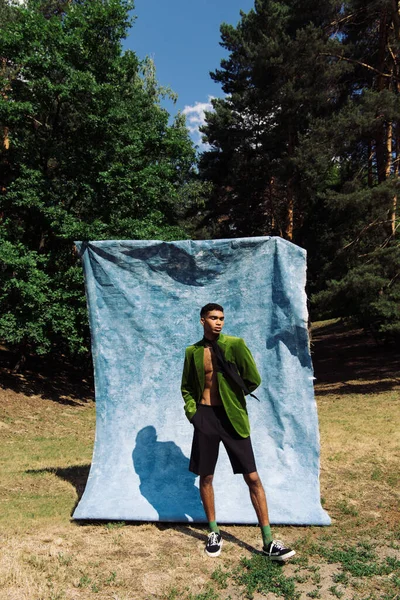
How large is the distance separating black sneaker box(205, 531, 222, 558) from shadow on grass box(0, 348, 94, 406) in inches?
411

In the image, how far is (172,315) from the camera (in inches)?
202

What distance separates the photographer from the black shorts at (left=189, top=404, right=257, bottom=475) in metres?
3.90

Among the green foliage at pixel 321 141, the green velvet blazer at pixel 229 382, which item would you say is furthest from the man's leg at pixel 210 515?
the green foliage at pixel 321 141

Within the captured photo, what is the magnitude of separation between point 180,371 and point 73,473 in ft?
7.80

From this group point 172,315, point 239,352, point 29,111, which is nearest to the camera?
→ point 239,352

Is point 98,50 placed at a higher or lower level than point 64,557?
higher

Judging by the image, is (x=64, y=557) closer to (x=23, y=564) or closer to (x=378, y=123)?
(x=23, y=564)

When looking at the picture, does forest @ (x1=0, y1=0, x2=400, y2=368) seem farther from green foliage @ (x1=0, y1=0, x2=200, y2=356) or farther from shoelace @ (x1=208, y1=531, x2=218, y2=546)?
shoelace @ (x1=208, y1=531, x2=218, y2=546)

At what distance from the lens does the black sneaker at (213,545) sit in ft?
12.6

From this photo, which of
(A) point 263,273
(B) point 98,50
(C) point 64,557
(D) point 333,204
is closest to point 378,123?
(D) point 333,204

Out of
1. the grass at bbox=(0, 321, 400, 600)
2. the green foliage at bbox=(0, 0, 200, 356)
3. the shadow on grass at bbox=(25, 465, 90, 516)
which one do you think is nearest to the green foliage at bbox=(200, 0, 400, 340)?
the green foliage at bbox=(0, 0, 200, 356)

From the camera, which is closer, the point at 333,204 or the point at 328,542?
the point at 328,542

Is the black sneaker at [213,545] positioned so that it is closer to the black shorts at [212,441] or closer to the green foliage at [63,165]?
the black shorts at [212,441]

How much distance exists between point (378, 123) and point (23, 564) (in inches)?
556
